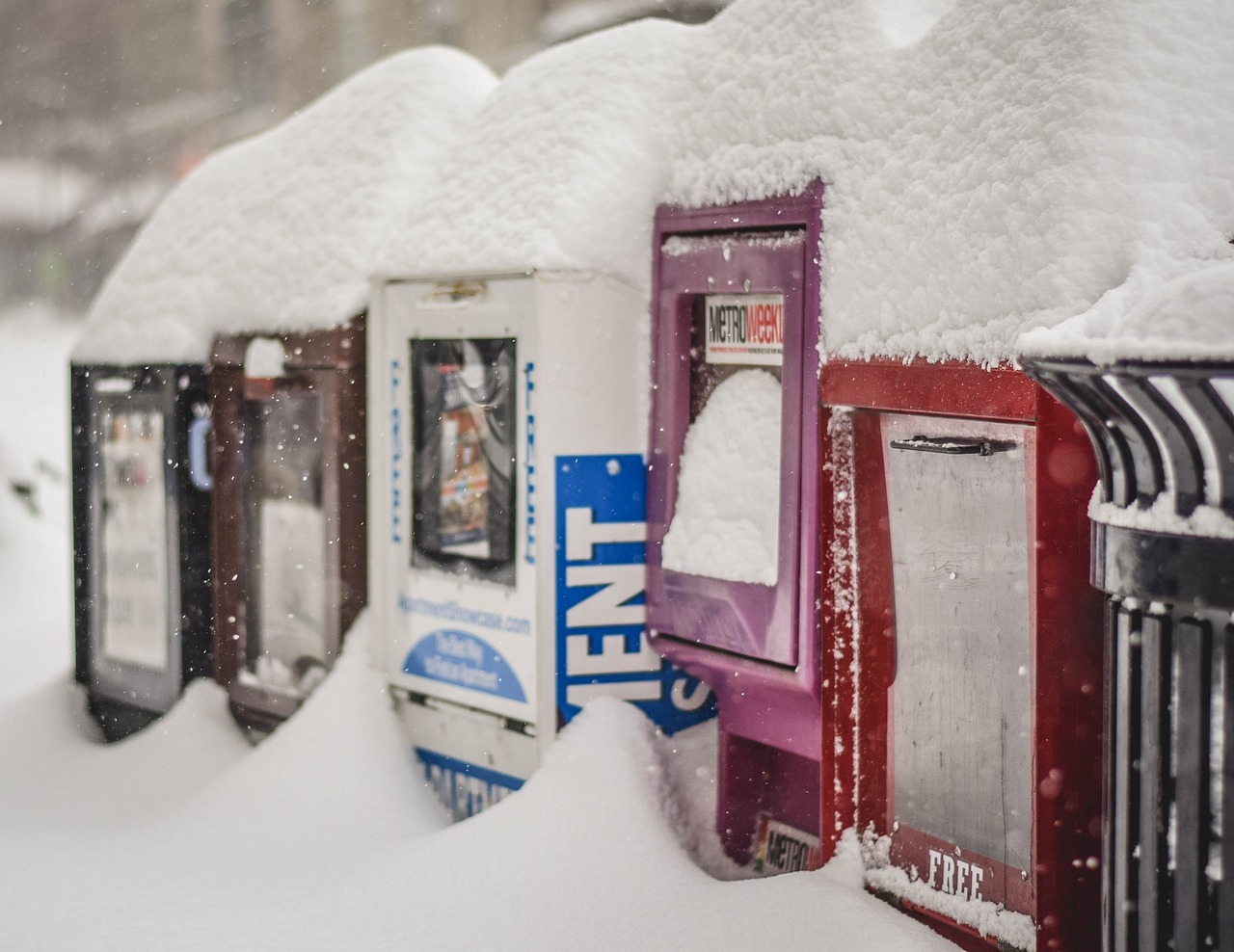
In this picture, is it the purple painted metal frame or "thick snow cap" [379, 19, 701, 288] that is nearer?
the purple painted metal frame

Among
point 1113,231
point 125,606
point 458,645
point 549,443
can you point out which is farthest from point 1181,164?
point 125,606

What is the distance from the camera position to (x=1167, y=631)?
2.09 meters

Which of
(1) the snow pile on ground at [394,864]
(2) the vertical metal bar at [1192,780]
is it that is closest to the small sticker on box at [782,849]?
(1) the snow pile on ground at [394,864]

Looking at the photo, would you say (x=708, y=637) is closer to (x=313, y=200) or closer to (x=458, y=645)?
(x=458, y=645)

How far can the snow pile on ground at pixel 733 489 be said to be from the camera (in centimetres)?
344

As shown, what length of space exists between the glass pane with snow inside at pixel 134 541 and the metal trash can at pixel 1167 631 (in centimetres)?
421

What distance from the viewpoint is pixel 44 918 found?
3.55m

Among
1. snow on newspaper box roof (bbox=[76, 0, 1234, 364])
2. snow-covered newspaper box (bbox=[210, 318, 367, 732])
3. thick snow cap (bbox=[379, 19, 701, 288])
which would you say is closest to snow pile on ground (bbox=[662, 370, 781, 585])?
snow on newspaper box roof (bbox=[76, 0, 1234, 364])

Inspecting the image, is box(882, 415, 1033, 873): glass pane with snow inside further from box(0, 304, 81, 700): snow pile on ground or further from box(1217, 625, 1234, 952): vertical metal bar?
box(0, 304, 81, 700): snow pile on ground

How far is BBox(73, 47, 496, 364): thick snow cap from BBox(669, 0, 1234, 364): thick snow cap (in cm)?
165

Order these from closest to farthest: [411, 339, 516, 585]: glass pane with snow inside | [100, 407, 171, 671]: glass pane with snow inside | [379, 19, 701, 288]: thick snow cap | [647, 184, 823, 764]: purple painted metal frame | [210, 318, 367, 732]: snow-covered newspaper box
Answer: [647, 184, 823, 764]: purple painted metal frame < [379, 19, 701, 288]: thick snow cap < [411, 339, 516, 585]: glass pane with snow inside < [210, 318, 367, 732]: snow-covered newspaper box < [100, 407, 171, 671]: glass pane with snow inside

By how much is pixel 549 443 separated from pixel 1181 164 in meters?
1.88

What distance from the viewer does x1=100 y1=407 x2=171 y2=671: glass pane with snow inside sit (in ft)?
18.2

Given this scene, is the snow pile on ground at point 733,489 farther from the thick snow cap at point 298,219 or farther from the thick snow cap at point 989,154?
the thick snow cap at point 298,219
